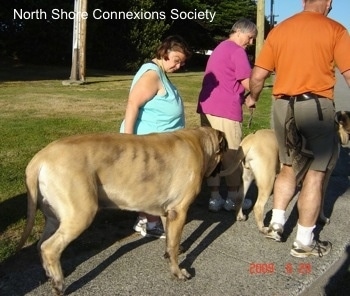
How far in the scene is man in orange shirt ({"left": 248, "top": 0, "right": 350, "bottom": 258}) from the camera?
157 inches

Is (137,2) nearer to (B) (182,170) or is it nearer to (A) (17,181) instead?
(A) (17,181)

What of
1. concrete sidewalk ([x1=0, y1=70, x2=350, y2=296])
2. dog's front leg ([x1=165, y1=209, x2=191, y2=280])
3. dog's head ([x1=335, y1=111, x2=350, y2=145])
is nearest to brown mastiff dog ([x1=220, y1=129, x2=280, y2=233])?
concrete sidewalk ([x1=0, y1=70, x2=350, y2=296])

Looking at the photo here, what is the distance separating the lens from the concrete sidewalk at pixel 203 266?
355 cm

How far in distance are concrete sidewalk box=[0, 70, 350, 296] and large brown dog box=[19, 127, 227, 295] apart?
21 centimetres

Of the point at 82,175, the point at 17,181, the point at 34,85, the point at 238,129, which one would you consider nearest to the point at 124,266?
the point at 82,175

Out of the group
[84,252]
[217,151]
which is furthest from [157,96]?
[84,252]

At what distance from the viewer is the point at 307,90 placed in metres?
4.07

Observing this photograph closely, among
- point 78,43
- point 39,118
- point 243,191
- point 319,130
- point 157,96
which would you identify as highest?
point 157,96

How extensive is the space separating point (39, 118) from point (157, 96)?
264 inches

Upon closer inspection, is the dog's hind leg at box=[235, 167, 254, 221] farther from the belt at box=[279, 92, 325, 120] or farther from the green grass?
the green grass

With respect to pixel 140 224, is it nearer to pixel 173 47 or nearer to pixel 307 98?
pixel 173 47

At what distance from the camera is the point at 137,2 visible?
90.9 feet

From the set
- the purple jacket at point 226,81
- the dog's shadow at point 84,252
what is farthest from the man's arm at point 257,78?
the dog's shadow at point 84,252

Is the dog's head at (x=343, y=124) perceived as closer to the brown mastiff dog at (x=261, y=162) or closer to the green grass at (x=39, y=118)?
the brown mastiff dog at (x=261, y=162)
